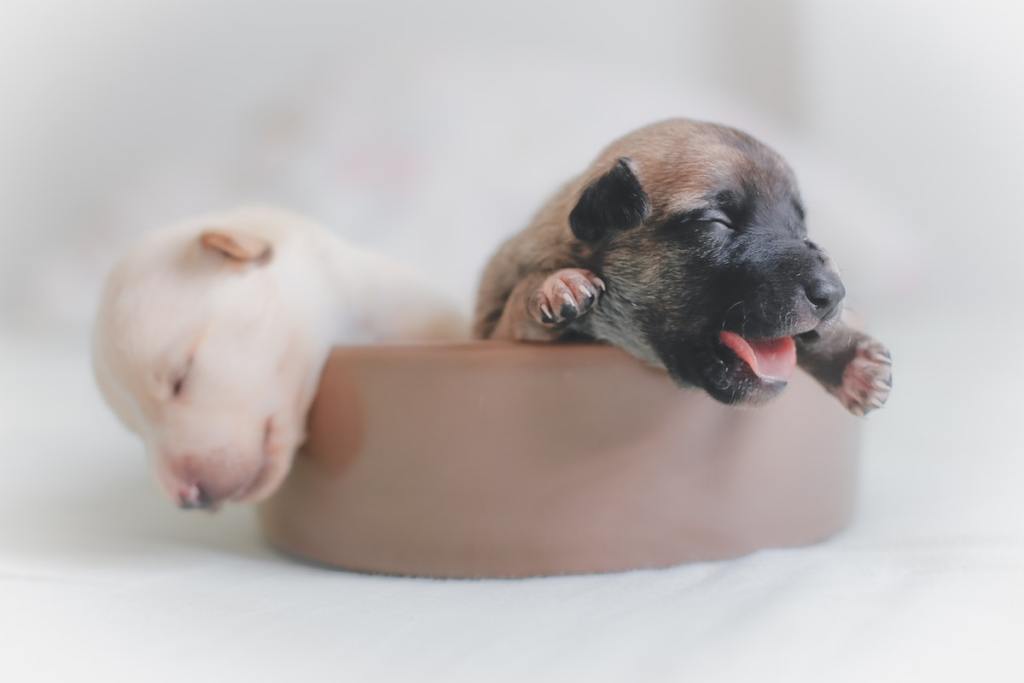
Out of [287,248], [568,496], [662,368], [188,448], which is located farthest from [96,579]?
[662,368]

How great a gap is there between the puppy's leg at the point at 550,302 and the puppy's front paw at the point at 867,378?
45 centimetres

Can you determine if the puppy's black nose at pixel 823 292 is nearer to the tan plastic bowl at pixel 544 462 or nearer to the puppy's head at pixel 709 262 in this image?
the puppy's head at pixel 709 262

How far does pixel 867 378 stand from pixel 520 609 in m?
0.68

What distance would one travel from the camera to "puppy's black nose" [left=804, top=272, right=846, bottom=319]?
58.6 inches

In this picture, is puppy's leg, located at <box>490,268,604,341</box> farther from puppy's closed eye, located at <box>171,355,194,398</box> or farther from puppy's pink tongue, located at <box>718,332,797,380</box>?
puppy's closed eye, located at <box>171,355,194,398</box>

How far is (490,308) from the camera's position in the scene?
2.02 meters

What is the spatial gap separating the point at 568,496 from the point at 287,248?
2.62 ft

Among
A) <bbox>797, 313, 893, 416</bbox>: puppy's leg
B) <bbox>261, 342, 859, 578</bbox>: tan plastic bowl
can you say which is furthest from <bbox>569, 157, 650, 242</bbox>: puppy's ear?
<bbox>797, 313, 893, 416</bbox>: puppy's leg

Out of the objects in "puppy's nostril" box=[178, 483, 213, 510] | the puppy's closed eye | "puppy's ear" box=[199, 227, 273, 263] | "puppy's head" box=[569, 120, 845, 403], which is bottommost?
"puppy's nostril" box=[178, 483, 213, 510]

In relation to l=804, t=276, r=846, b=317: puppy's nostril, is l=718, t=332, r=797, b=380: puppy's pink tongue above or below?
below

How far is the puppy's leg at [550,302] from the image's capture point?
1.59m

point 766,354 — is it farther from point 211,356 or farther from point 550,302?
point 211,356

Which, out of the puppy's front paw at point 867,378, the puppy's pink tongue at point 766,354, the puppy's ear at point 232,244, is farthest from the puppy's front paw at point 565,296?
the puppy's ear at point 232,244

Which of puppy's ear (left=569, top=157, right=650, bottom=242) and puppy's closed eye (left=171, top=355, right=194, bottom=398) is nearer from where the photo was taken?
puppy's ear (left=569, top=157, right=650, bottom=242)
